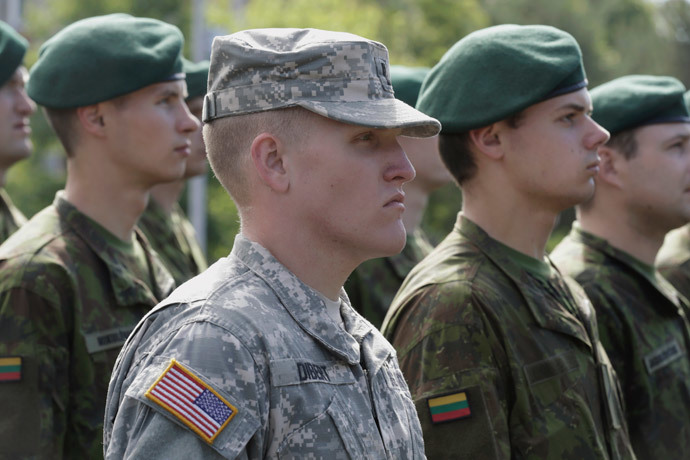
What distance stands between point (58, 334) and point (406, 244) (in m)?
2.71

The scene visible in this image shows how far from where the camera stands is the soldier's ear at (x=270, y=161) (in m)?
2.39

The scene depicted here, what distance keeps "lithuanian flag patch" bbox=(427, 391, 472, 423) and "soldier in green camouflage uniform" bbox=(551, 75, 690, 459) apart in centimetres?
127

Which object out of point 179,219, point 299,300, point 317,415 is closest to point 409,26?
point 179,219

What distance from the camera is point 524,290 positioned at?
3475 mm

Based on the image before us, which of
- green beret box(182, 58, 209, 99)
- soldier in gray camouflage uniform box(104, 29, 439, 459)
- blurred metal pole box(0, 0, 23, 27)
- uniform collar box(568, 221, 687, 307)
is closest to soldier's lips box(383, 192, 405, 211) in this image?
soldier in gray camouflage uniform box(104, 29, 439, 459)

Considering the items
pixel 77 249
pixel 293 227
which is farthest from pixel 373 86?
pixel 77 249

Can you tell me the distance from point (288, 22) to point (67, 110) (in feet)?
51.9

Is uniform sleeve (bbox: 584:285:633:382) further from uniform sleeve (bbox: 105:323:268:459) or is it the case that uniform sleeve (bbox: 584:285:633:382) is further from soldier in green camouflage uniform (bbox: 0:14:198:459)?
uniform sleeve (bbox: 105:323:268:459)

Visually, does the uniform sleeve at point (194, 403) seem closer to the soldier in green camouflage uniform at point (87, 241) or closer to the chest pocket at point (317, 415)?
the chest pocket at point (317, 415)

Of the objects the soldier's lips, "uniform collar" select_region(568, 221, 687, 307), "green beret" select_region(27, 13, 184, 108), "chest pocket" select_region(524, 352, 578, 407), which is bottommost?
"uniform collar" select_region(568, 221, 687, 307)

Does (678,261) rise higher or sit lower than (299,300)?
lower

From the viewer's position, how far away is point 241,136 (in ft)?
7.99

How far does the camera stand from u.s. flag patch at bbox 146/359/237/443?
203cm

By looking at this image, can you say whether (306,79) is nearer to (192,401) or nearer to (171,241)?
(192,401)
